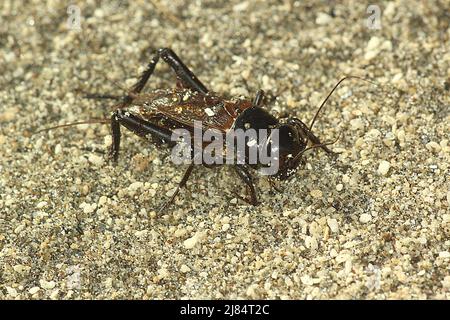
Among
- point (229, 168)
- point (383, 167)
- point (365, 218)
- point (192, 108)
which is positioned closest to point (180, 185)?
point (229, 168)

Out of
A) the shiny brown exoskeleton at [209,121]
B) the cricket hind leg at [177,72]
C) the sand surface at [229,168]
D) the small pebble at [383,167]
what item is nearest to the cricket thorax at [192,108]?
the shiny brown exoskeleton at [209,121]

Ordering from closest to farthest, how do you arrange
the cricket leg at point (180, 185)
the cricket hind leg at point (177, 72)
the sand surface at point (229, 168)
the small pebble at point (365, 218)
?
the sand surface at point (229, 168), the small pebble at point (365, 218), the cricket leg at point (180, 185), the cricket hind leg at point (177, 72)

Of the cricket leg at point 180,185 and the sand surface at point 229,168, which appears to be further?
the cricket leg at point 180,185

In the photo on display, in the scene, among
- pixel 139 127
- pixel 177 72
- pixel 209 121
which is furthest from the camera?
pixel 177 72

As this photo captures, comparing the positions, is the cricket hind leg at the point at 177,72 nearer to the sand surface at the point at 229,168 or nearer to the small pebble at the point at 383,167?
the sand surface at the point at 229,168

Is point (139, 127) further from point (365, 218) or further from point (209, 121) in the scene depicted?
point (365, 218)

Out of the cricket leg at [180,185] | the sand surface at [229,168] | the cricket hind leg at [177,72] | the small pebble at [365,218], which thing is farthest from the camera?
the cricket hind leg at [177,72]

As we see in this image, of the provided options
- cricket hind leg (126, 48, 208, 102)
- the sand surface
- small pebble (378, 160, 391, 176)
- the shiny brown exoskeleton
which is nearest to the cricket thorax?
the shiny brown exoskeleton
